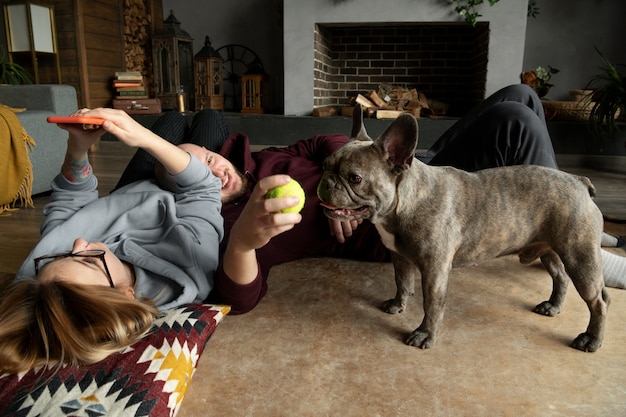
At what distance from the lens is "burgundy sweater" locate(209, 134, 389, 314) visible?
65.8 inches

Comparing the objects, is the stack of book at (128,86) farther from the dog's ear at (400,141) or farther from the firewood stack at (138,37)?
the dog's ear at (400,141)

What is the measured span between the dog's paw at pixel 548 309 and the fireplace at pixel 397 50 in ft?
11.6

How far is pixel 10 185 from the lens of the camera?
2.67 m

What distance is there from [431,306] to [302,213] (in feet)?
1.94

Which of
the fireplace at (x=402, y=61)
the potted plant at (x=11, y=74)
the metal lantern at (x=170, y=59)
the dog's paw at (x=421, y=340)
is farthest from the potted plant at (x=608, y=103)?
the potted plant at (x=11, y=74)

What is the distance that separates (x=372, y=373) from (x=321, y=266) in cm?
72

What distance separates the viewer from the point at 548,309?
1.45 metres

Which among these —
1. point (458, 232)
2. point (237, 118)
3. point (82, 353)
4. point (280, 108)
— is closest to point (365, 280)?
point (458, 232)

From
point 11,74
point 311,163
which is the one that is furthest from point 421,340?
point 11,74

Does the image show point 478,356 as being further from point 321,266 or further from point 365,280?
point 321,266

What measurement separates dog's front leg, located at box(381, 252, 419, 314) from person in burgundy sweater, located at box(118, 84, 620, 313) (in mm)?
207

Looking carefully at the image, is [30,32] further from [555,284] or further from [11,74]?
[555,284]

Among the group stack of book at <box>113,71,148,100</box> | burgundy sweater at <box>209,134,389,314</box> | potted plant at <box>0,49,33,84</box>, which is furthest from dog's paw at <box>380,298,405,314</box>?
stack of book at <box>113,71,148,100</box>

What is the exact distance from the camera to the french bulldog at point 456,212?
1.14m
